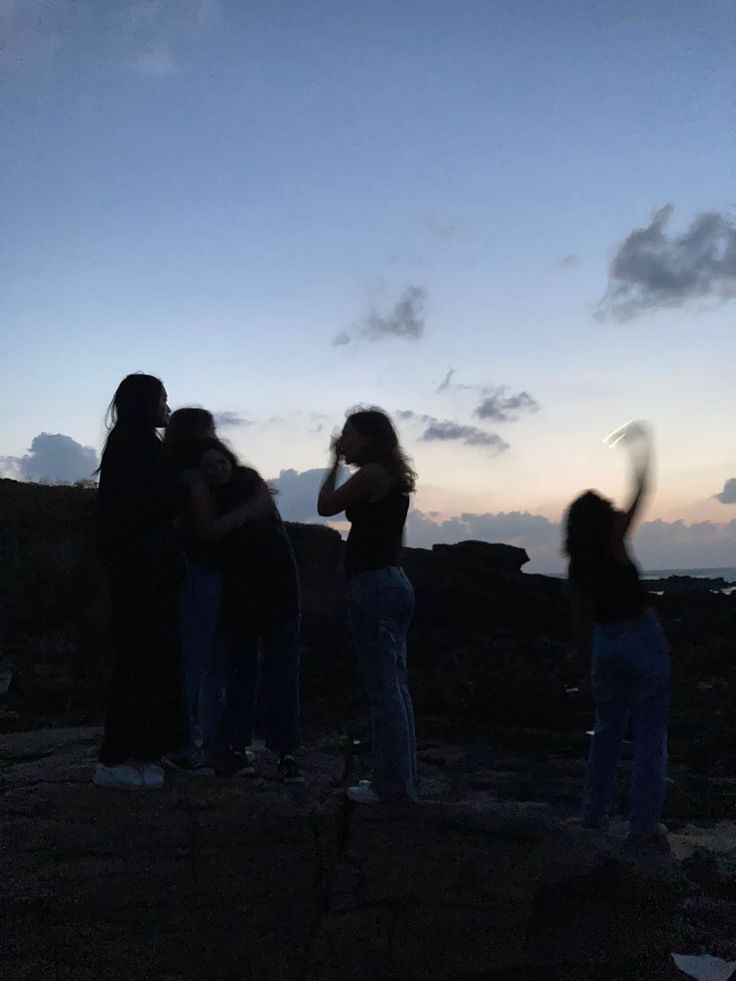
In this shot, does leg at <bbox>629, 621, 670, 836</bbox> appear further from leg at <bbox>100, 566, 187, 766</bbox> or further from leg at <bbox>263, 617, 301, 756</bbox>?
leg at <bbox>100, 566, 187, 766</bbox>

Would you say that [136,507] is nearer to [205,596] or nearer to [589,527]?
[205,596]

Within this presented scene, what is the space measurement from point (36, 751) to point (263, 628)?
10.3ft

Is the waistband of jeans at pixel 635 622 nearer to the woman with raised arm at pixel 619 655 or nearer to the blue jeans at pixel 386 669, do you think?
the woman with raised arm at pixel 619 655

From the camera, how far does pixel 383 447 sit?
4.01m

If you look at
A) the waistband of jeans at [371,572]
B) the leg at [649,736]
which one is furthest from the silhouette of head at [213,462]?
the leg at [649,736]

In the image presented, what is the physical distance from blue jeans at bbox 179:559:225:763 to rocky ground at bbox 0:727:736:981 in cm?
59

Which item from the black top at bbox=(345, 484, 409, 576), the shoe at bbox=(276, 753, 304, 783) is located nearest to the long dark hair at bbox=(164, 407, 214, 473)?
the black top at bbox=(345, 484, 409, 576)

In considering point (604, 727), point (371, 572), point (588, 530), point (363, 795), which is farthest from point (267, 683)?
point (588, 530)

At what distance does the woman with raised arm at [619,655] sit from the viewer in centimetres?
388

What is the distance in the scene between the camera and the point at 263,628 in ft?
→ 15.0

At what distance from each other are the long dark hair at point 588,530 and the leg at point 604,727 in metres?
0.33

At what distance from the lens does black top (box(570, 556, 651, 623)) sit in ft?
13.0

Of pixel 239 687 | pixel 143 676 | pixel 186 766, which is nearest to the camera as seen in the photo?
pixel 143 676

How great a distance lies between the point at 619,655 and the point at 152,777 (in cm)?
211
